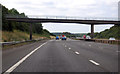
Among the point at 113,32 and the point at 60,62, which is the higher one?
the point at 113,32

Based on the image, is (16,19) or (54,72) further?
(16,19)

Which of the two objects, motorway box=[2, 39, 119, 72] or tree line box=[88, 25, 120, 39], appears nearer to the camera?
motorway box=[2, 39, 119, 72]

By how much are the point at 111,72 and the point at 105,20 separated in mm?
→ 54988

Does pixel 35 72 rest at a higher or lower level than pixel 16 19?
lower

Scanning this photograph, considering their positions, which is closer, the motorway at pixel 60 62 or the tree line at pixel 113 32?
the motorway at pixel 60 62

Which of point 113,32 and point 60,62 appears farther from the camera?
point 113,32

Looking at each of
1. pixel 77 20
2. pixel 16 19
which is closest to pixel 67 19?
pixel 77 20

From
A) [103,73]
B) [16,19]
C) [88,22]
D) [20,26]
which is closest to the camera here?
[103,73]

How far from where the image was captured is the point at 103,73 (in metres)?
8.74

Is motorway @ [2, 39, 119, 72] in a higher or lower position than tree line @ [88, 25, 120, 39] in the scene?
lower

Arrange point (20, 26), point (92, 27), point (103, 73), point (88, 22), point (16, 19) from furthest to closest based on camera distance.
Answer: point (20, 26)
point (92, 27)
point (88, 22)
point (16, 19)
point (103, 73)

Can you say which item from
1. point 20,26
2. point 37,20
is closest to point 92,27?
point 37,20

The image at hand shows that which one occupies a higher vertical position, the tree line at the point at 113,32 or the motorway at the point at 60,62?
the tree line at the point at 113,32

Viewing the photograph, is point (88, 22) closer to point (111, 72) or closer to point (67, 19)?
point (67, 19)
